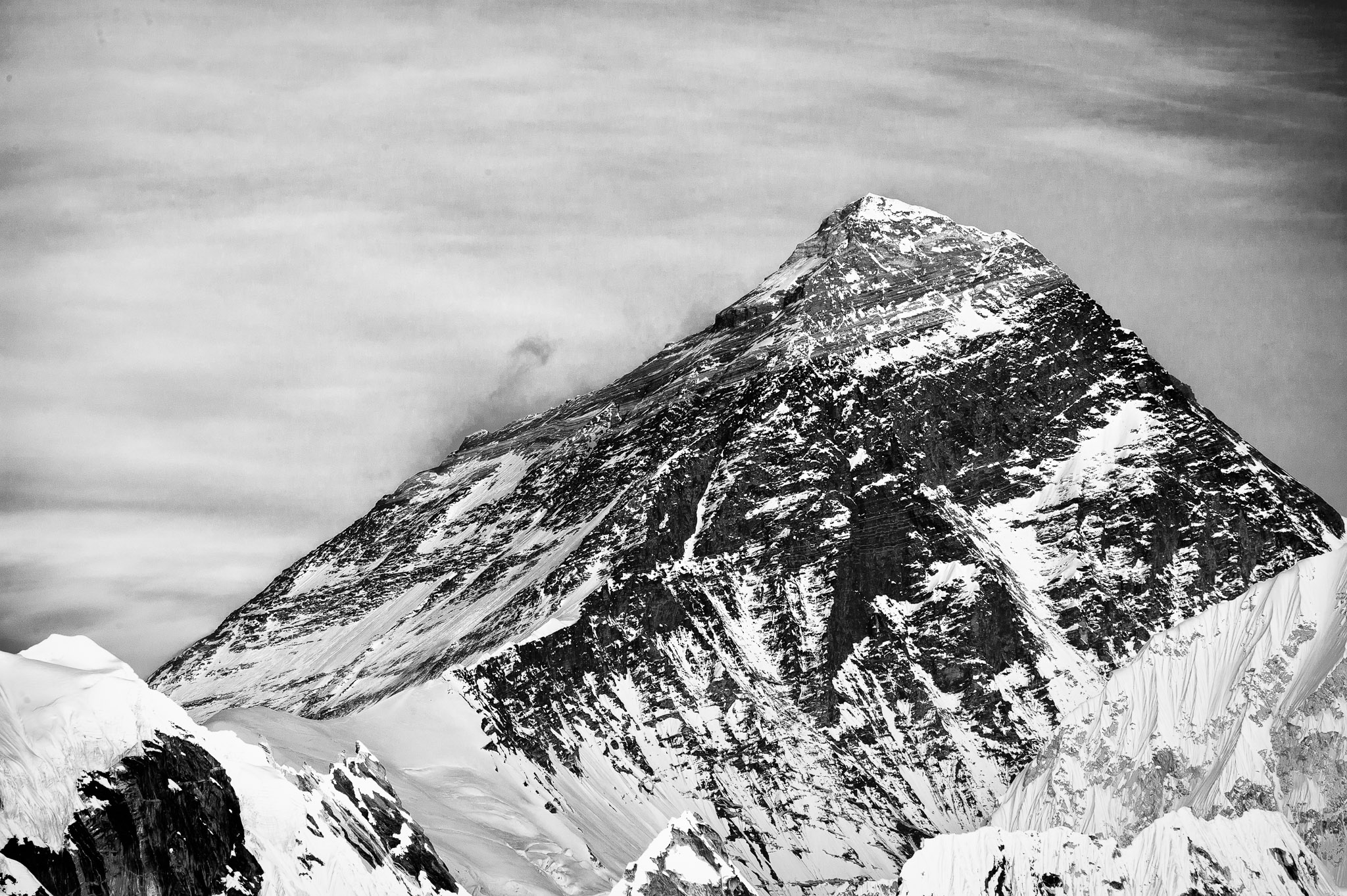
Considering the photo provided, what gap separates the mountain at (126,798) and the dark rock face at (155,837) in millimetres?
96

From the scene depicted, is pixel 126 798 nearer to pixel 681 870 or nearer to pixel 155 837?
pixel 155 837

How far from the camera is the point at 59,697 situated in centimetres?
14650

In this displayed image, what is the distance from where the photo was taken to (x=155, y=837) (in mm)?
147375

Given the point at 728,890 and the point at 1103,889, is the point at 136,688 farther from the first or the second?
the point at 1103,889

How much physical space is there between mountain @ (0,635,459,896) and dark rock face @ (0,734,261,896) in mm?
96

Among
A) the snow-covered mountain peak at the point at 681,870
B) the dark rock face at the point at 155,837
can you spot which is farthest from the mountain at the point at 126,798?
the snow-covered mountain peak at the point at 681,870

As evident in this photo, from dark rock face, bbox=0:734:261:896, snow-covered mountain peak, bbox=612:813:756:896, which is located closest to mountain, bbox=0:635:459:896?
dark rock face, bbox=0:734:261:896

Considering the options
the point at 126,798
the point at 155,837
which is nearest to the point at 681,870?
the point at 155,837

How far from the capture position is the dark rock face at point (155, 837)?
462 feet

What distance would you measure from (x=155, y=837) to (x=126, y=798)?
148 inches

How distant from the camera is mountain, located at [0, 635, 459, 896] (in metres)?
140

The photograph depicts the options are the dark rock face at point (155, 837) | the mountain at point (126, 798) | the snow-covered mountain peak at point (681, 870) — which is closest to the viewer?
the mountain at point (126, 798)

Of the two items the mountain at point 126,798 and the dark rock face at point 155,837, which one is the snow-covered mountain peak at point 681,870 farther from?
the dark rock face at point 155,837

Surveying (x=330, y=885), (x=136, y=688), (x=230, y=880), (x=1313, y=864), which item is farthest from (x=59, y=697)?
(x=1313, y=864)
